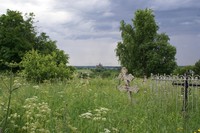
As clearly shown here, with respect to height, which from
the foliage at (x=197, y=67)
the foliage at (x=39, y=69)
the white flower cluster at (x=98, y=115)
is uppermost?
the foliage at (x=197, y=67)

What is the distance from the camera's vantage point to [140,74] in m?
43.4

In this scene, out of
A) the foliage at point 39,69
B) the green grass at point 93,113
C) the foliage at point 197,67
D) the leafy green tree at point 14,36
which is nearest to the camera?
the green grass at point 93,113

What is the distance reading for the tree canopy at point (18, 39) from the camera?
4306 cm

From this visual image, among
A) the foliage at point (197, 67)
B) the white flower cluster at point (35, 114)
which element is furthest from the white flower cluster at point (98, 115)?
the foliage at point (197, 67)

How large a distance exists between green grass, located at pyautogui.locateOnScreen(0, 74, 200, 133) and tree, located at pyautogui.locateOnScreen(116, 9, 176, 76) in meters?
30.2

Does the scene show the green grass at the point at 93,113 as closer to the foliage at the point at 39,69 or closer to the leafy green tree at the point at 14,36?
the foliage at the point at 39,69

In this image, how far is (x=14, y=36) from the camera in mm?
43781

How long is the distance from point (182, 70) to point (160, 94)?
40442 mm

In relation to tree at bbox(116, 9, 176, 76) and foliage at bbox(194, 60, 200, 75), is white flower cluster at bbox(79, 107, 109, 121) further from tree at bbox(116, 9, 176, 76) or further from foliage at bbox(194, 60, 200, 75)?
foliage at bbox(194, 60, 200, 75)

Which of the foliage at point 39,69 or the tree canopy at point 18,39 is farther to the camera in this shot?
the tree canopy at point 18,39

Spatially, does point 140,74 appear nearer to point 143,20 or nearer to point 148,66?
point 148,66

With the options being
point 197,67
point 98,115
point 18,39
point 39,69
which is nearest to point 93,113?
point 98,115

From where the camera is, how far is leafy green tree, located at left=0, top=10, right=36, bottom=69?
141ft

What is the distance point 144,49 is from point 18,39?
14.8 metres
